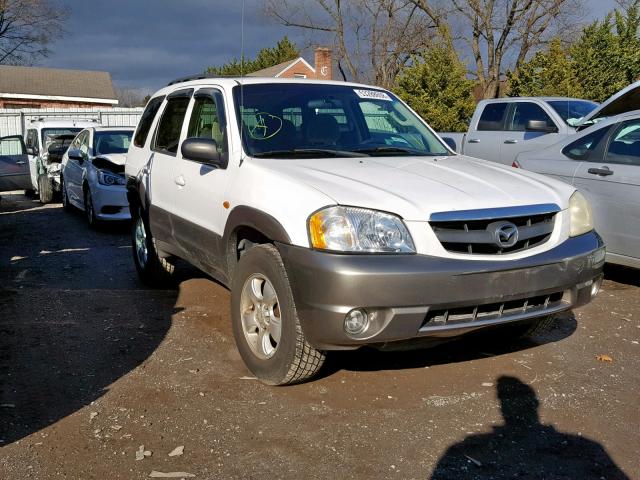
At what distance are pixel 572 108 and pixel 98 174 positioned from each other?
7343 mm

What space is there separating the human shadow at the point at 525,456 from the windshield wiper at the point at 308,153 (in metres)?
1.95

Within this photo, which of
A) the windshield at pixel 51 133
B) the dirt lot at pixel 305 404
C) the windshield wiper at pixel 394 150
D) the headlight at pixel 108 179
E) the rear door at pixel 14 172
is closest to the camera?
the dirt lot at pixel 305 404

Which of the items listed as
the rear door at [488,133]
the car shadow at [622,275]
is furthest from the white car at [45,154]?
the car shadow at [622,275]

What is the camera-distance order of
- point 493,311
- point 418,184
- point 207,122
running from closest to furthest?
1. point 493,311
2. point 418,184
3. point 207,122

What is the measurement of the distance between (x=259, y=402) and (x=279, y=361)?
0.27 meters

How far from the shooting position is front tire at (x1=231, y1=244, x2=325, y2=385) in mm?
3766

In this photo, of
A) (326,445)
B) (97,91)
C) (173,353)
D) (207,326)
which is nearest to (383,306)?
(326,445)

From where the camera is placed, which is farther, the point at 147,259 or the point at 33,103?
the point at 33,103

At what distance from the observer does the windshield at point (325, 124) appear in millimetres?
4637

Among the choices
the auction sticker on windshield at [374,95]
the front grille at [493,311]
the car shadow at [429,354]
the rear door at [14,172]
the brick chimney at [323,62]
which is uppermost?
the brick chimney at [323,62]

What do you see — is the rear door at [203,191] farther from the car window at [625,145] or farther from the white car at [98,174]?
the white car at [98,174]

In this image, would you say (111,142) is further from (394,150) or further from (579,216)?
(579,216)

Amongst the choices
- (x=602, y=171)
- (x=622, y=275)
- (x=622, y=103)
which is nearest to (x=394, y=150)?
(x=602, y=171)

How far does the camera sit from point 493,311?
3748 millimetres
